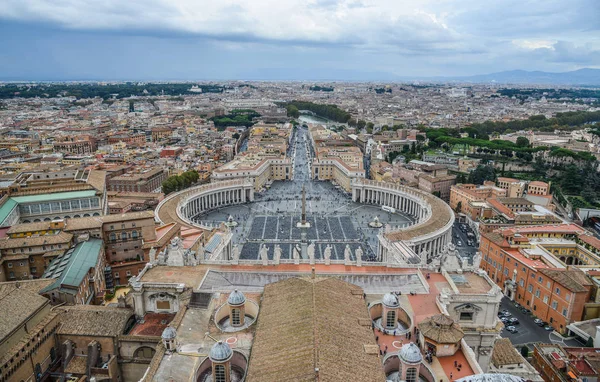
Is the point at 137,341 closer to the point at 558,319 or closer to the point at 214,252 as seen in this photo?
the point at 214,252

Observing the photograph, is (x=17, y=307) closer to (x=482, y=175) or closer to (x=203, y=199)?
(x=203, y=199)

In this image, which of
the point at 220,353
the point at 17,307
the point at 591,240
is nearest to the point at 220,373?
the point at 220,353

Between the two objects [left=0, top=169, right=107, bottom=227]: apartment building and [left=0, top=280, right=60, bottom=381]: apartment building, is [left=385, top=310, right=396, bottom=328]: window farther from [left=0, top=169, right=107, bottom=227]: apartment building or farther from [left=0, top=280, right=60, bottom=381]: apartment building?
[left=0, top=169, right=107, bottom=227]: apartment building

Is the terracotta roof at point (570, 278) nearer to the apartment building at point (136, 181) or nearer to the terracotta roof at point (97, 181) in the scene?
the terracotta roof at point (97, 181)

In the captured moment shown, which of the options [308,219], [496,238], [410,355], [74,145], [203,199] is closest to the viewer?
[410,355]

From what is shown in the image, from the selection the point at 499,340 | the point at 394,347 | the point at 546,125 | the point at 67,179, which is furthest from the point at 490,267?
the point at 546,125

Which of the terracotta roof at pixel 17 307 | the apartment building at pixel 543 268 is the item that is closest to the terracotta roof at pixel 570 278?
the apartment building at pixel 543 268
